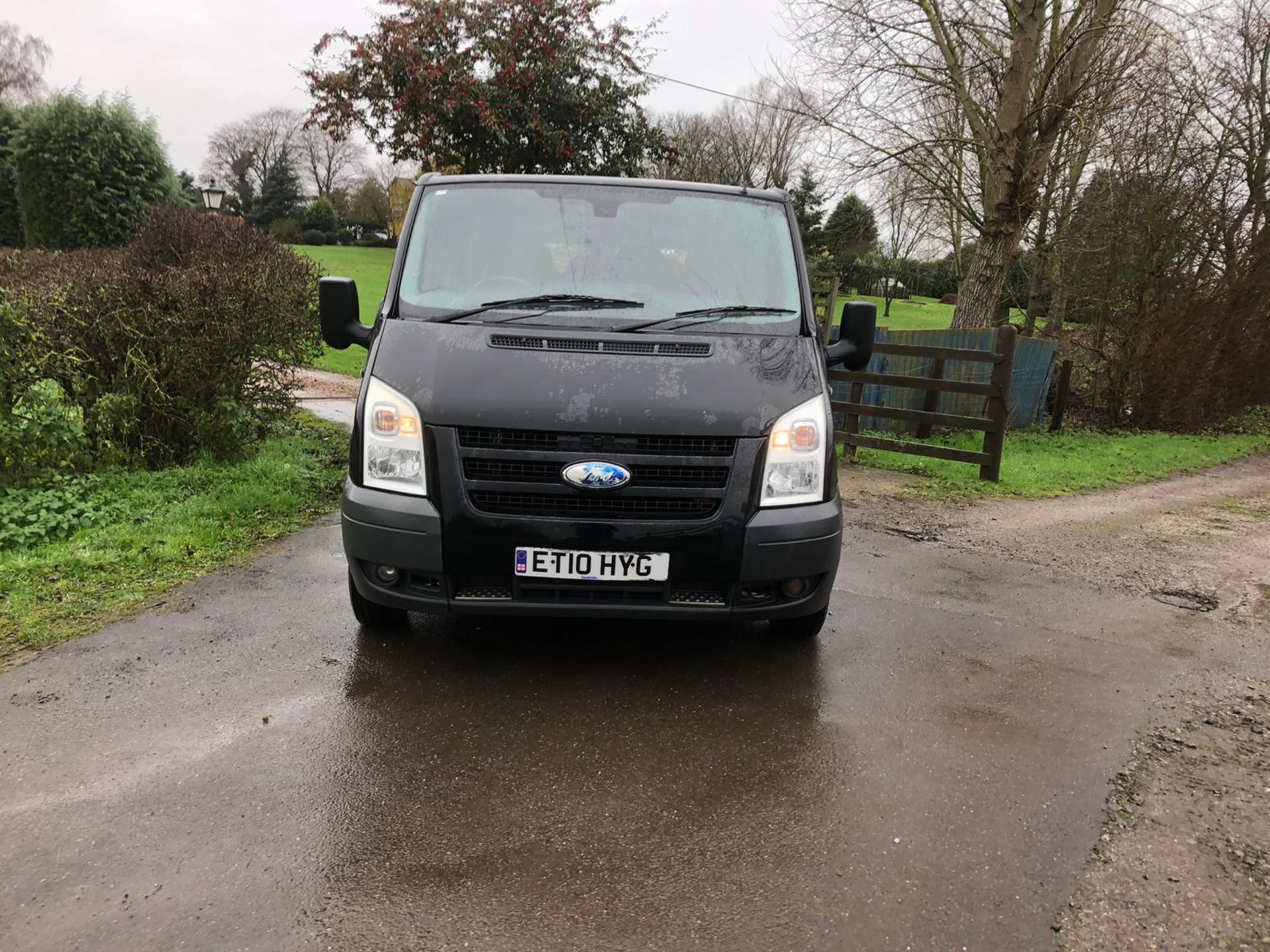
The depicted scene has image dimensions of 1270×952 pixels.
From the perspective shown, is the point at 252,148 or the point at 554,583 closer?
the point at 554,583

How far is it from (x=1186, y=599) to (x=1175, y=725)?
2099 mm

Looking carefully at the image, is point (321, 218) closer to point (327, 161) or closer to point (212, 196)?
point (327, 161)

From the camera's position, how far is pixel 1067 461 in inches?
397

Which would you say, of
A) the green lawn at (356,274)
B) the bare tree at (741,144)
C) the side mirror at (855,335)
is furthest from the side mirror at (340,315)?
the bare tree at (741,144)

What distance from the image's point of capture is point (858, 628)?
4.28 metres

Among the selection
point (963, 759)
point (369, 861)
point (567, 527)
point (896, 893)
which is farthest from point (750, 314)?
point (369, 861)

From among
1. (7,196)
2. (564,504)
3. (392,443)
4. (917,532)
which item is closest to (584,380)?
(564,504)

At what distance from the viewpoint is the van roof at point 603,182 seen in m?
4.23

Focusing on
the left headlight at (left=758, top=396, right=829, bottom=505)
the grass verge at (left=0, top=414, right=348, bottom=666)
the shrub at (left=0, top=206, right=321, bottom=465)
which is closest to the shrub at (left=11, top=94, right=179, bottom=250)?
the shrub at (left=0, top=206, right=321, bottom=465)

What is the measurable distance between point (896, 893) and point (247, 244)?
9397 mm

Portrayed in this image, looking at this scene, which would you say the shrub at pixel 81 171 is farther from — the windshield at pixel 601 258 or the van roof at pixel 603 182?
the windshield at pixel 601 258

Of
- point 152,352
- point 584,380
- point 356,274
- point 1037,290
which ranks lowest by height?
point 152,352

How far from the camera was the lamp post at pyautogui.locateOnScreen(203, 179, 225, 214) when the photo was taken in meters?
16.2

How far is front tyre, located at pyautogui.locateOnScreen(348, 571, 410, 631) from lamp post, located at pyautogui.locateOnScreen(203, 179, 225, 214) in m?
15.2
